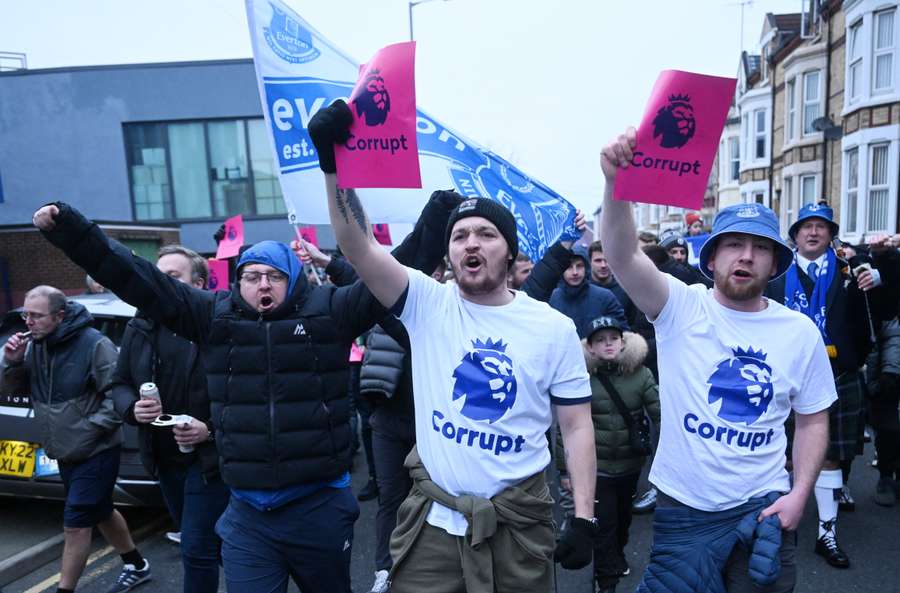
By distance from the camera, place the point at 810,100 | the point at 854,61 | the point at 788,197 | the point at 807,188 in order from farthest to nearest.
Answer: the point at 788,197, the point at 807,188, the point at 810,100, the point at 854,61

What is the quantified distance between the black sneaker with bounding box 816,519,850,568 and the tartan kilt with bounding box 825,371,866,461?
463 millimetres

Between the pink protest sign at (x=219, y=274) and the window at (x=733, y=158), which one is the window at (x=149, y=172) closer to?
the pink protest sign at (x=219, y=274)

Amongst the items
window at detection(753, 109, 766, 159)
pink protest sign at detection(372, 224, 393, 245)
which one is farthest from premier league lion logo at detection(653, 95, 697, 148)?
window at detection(753, 109, 766, 159)

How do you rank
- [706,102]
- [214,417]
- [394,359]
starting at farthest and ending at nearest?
1. [394,359]
2. [214,417]
3. [706,102]

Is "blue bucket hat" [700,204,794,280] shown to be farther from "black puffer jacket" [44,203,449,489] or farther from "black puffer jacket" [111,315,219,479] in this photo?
"black puffer jacket" [111,315,219,479]

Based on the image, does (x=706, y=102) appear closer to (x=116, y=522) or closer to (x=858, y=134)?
(x=116, y=522)

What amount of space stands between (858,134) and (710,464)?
61.9 ft

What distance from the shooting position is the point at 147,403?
2.96 metres

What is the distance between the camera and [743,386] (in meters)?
2.35

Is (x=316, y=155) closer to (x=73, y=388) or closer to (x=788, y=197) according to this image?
(x=73, y=388)

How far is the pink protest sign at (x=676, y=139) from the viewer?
2.26m

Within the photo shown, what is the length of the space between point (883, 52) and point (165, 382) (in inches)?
785

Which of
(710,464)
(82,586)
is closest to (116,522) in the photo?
(82,586)

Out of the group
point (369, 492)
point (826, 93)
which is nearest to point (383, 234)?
point (369, 492)
